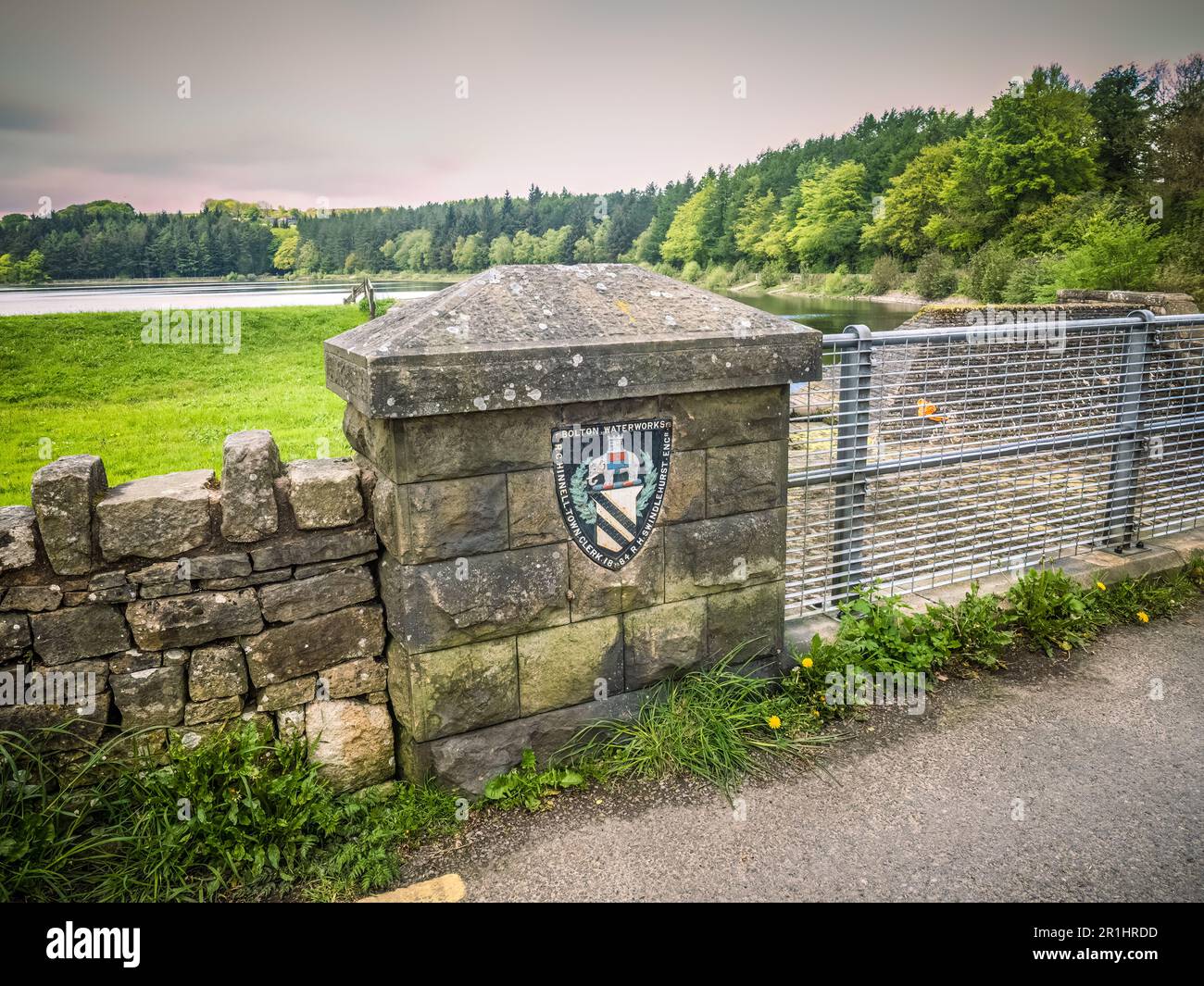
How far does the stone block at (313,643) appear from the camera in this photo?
335 cm

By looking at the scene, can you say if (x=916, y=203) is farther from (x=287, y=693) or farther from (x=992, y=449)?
(x=287, y=693)

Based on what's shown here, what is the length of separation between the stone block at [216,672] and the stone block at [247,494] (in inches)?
17.4

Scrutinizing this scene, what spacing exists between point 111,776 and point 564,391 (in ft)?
7.42

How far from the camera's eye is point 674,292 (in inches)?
153

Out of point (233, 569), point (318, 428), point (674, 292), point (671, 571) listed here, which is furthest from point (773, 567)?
point (318, 428)

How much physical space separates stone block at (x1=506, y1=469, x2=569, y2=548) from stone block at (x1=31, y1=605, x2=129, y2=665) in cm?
151

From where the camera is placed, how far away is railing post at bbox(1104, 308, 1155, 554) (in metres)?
5.65

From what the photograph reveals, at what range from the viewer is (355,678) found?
355 cm

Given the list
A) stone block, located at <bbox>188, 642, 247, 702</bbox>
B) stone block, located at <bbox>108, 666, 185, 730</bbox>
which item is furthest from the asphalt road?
stone block, located at <bbox>108, 666, 185, 730</bbox>

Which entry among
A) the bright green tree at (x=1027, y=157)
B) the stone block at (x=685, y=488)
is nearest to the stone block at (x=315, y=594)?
the stone block at (x=685, y=488)

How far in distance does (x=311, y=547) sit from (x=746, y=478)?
76.7 inches

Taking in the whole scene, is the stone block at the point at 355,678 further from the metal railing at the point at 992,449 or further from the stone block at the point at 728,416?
the metal railing at the point at 992,449

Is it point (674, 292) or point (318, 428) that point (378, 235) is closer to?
point (318, 428)
